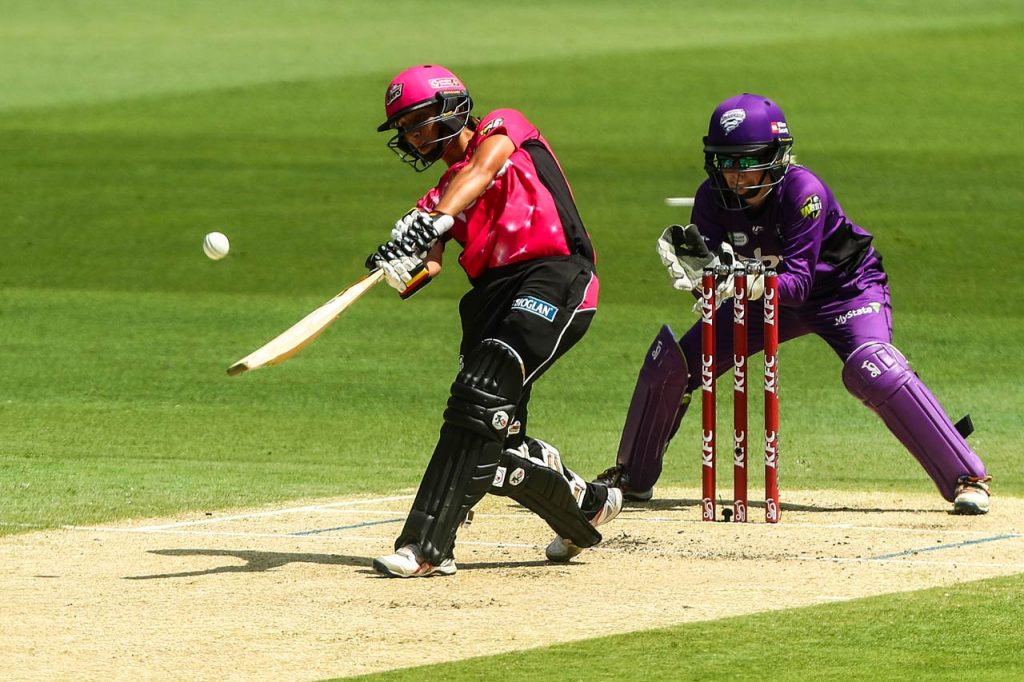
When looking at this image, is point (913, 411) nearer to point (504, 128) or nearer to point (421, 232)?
point (504, 128)

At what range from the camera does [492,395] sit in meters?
7.29

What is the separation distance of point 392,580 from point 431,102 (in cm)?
185

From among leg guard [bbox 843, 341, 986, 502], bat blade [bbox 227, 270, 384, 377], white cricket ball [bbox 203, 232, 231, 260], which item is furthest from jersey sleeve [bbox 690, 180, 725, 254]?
white cricket ball [bbox 203, 232, 231, 260]

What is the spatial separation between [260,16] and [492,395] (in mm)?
35496

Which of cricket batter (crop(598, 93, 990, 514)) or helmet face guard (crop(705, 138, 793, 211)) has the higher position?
helmet face guard (crop(705, 138, 793, 211))

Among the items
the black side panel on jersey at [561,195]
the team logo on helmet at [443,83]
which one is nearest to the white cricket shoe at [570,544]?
the black side panel on jersey at [561,195]

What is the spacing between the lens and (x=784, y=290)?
8.49 m

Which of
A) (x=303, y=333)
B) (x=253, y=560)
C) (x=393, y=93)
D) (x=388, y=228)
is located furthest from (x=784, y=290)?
(x=388, y=228)

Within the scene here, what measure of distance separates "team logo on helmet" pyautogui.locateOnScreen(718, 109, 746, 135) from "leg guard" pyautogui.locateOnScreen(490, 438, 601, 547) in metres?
1.84

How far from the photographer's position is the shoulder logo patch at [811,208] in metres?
8.70

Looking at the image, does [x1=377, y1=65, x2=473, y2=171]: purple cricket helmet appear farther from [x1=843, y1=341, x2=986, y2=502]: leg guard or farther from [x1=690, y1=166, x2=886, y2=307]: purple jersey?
[x1=843, y1=341, x2=986, y2=502]: leg guard

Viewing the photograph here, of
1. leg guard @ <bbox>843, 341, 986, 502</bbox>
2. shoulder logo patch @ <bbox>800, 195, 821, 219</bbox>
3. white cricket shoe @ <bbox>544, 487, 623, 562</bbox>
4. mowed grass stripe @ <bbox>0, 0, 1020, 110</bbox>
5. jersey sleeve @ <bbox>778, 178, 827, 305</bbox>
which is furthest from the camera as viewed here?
mowed grass stripe @ <bbox>0, 0, 1020, 110</bbox>

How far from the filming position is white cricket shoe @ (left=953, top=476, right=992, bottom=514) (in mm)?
8742

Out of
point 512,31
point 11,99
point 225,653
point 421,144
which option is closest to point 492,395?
point 421,144
